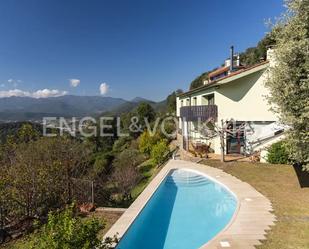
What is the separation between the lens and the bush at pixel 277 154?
17.8 meters

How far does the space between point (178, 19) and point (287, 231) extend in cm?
3521

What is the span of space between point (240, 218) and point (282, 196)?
3677 mm

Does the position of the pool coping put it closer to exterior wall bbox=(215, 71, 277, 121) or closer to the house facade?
the house facade

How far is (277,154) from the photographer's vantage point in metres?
18.0

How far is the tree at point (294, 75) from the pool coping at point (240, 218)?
255cm

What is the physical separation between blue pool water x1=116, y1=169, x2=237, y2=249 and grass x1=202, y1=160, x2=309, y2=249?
192 centimetres

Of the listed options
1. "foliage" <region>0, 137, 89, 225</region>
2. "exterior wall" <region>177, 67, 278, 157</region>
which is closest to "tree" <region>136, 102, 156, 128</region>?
"exterior wall" <region>177, 67, 278, 157</region>

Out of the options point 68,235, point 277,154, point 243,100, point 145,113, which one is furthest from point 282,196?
point 145,113

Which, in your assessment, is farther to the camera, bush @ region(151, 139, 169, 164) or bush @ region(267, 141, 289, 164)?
bush @ region(151, 139, 169, 164)

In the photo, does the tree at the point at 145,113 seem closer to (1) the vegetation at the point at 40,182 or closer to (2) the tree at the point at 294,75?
(1) the vegetation at the point at 40,182

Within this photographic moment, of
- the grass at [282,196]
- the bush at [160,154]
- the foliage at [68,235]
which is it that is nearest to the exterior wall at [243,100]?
the grass at [282,196]

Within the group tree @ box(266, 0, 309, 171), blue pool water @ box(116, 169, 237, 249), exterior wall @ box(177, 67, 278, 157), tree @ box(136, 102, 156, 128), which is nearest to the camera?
tree @ box(266, 0, 309, 171)

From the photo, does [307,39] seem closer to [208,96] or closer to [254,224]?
[254,224]

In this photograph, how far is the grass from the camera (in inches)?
304
